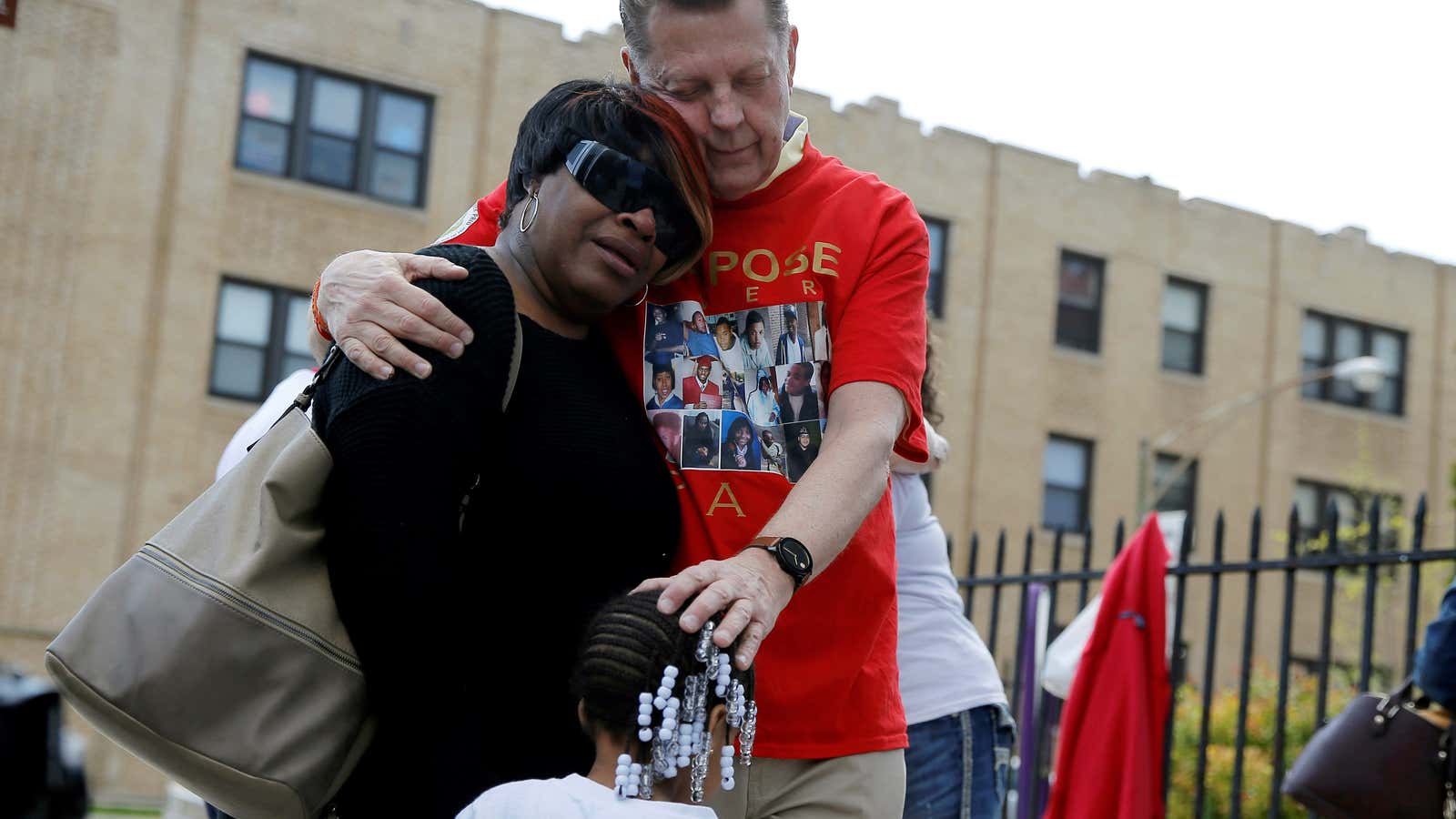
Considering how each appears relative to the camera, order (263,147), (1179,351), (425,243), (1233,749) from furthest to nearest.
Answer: (1179,351), (425,243), (263,147), (1233,749)

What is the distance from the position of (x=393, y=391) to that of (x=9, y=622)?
19785 mm

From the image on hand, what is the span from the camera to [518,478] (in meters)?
2.46

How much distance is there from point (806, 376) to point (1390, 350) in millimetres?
30471

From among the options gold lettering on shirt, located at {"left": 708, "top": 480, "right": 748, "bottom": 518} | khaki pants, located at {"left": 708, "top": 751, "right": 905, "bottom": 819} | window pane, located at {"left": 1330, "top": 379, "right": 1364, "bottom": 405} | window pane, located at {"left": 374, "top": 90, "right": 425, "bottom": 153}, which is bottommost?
khaki pants, located at {"left": 708, "top": 751, "right": 905, "bottom": 819}

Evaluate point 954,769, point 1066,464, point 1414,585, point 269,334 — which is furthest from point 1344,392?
point 954,769

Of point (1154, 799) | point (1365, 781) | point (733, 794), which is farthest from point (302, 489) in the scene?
point (1154, 799)

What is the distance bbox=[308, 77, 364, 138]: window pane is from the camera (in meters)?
22.2

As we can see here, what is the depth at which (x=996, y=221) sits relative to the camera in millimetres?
26859

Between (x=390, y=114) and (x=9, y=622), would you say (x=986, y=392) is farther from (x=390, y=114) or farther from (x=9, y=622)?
(x=9, y=622)

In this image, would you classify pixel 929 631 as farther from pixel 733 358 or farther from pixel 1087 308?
pixel 1087 308

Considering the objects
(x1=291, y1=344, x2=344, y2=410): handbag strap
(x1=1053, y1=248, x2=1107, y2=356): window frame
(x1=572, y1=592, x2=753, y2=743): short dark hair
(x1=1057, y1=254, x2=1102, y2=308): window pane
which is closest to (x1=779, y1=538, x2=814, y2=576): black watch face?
(x1=572, y1=592, x2=753, y2=743): short dark hair

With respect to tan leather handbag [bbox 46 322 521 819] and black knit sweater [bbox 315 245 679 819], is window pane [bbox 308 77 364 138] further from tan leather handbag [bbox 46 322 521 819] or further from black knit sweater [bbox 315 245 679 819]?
tan leather handbag [bbox 46 322 521 819]

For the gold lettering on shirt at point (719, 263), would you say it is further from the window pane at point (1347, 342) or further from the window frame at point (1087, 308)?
the window pane at point (1347, 342)

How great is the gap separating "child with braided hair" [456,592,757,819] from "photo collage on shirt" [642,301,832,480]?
434 mm
